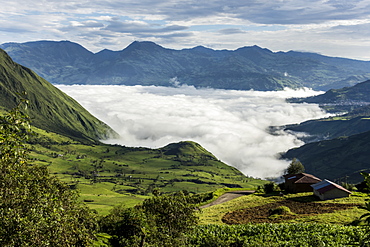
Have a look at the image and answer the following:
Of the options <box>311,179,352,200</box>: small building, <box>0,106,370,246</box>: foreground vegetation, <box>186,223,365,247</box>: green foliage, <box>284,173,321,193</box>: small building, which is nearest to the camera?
<box>0,106,370,246</box>: foreground vegetation

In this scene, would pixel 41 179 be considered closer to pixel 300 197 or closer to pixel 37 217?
pixel 37 217

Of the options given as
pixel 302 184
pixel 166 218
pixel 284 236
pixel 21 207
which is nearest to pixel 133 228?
pixel 166 218

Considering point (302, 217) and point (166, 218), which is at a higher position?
point (166, 218)

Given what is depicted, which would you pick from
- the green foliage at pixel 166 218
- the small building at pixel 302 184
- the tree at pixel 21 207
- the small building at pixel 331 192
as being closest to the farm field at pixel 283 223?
the small building at pixel 331 192

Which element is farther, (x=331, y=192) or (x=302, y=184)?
(x=302, y=184)

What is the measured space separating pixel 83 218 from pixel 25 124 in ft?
67.7

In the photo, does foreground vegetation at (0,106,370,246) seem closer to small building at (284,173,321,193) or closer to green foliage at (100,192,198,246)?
green foliage at (100,192,198,246)

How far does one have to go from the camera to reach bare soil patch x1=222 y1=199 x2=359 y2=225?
75800 mm

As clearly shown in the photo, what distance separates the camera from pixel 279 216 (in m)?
76.5

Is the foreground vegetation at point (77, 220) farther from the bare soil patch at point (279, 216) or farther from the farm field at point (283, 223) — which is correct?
the bare soil patch at point (279, 216)

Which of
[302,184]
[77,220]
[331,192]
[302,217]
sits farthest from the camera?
[302,184]

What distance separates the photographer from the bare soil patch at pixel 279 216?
7580 cm

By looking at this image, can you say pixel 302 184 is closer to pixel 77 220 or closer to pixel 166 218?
pixel 166 218

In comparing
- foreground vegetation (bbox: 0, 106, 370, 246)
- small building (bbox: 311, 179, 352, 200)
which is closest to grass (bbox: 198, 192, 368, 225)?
foreground vegetation (bbox: 0, 106, 370, 246)
